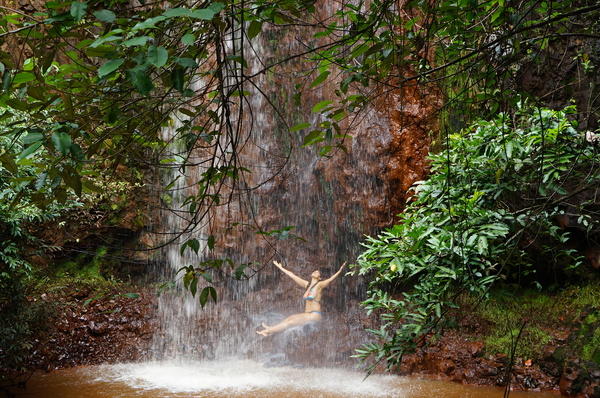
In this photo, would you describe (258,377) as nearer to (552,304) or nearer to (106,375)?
(106,375)

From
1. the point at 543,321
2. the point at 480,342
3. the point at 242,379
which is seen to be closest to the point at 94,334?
the point at 242,379

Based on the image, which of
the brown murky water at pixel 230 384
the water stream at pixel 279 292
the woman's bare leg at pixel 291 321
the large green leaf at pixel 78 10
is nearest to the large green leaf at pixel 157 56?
the large green leaf at pixel 78 10

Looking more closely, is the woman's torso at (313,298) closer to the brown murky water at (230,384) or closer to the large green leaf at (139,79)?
the brown murky water at (230,384)

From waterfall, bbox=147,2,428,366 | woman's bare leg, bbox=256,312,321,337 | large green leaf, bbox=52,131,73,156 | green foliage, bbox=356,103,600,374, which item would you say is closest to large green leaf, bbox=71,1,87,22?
large green leaf, bbox=52,131,73,156

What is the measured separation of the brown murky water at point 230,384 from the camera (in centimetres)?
513

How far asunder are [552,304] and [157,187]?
6.88m

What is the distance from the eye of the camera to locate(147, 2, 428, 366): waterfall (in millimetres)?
7383

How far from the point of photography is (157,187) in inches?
363

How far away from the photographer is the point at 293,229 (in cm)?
773

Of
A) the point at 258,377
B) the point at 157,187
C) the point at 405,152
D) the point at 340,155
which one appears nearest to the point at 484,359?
the point at 258,377

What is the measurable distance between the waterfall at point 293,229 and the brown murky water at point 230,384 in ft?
2.31

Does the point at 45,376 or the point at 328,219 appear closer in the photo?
the point at 45,376

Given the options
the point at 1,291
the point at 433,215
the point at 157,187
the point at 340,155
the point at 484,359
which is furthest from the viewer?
the point at 157,187

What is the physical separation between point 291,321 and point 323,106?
5.70 m
